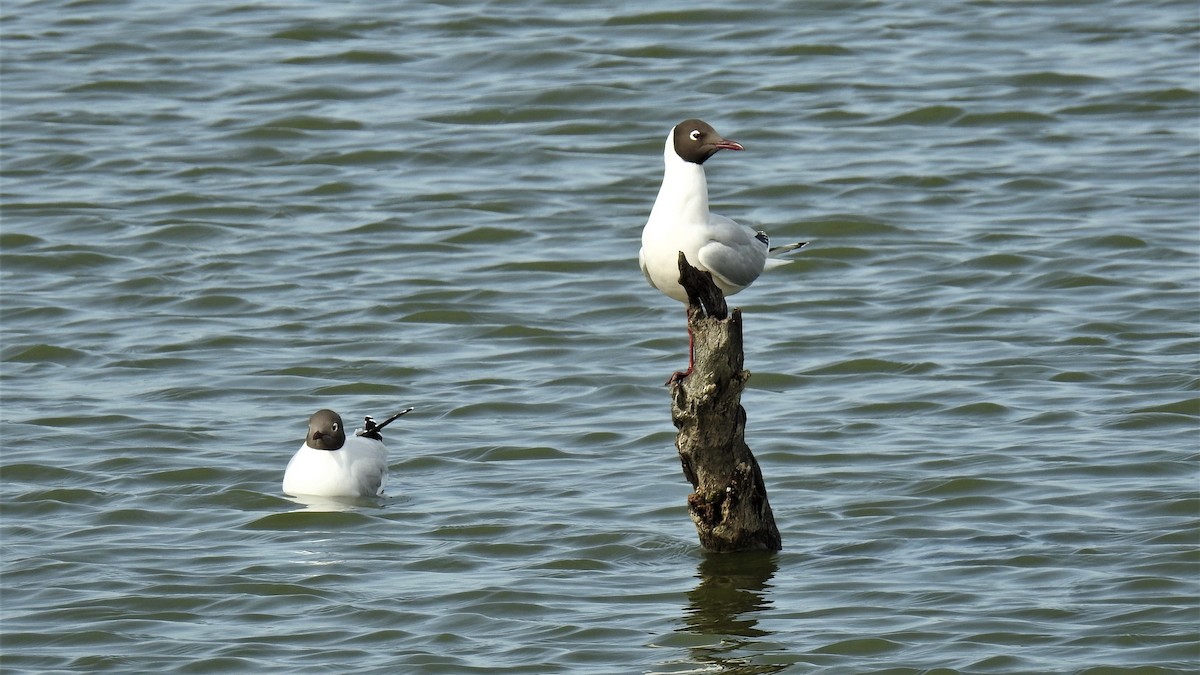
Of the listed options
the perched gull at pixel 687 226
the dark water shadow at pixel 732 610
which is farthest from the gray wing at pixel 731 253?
the dark water shadow at pixel 732 610

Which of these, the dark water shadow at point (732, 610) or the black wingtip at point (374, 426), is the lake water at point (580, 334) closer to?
the dark water shadow at point (732, 610)

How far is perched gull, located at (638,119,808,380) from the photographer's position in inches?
411

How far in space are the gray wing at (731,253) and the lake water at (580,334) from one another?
151 cm

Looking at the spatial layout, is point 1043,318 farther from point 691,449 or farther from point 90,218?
point 90,218

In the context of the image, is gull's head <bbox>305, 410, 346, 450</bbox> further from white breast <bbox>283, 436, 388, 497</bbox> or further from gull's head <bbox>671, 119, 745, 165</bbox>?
gull's head <bbox>671, 119, 745, 165</bbox>

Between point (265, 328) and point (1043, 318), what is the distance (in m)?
5.90

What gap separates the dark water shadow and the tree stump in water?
8.9 inches

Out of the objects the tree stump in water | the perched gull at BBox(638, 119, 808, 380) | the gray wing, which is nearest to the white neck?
the perched gull at BBox(638, 119, 808, 380)

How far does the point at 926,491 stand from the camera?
41.5ft

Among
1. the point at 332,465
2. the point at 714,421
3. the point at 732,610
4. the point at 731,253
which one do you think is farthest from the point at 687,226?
the point at 332,465

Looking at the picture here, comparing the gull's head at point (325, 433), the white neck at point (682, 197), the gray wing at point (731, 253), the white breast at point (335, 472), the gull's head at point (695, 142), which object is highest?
the gull's head at point (695, 142)

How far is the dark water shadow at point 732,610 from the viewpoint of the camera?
33.0ft

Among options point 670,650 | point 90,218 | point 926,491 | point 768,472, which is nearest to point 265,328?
point 90,218

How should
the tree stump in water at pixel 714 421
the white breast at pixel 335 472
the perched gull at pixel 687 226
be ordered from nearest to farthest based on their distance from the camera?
the tree stump in water at pixel 714 421 → the perched gull at pixel 687 226 → the white breast at pixel 335 472
